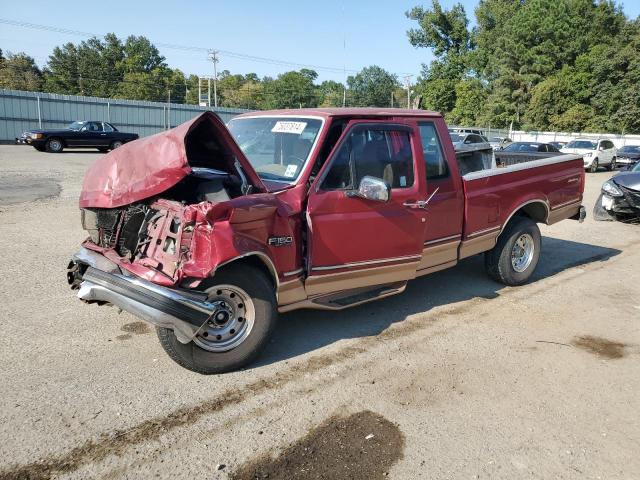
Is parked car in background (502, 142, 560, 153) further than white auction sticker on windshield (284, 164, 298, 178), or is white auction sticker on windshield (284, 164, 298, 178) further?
parked car in background (502, 142, 560, 153)

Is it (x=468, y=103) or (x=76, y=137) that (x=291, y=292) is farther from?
(x=468, y=103)

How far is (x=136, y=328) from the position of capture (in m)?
4.55

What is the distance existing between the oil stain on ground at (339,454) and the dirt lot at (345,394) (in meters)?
0.01

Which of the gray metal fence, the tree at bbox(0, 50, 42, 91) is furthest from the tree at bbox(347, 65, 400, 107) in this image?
the gray metal fence

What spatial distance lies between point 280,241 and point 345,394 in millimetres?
1215

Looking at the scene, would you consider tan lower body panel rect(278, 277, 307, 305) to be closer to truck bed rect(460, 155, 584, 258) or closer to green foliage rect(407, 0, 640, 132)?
truck bed rect(460, 155, 584, 258)

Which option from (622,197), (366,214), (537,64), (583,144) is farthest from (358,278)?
(537,64)

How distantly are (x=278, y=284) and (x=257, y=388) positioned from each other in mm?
787

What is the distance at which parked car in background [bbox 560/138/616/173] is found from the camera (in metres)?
26.1

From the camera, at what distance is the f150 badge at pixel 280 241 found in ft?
12.5

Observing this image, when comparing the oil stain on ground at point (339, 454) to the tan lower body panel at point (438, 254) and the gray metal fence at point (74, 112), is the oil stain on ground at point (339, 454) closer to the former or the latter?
the tan lower body panel at point (438, 254)

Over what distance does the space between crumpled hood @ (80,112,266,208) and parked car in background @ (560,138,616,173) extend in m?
26.1

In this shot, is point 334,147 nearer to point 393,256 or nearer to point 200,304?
point 393,256

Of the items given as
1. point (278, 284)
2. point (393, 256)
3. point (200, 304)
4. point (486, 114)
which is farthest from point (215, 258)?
point (486, 114)
